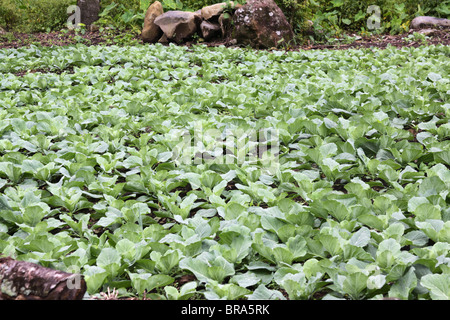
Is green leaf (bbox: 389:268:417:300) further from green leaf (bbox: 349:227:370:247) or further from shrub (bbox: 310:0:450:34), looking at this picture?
shrub (bbox: 310:0:450:34)

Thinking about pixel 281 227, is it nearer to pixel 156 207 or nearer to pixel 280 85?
pixel 156 207

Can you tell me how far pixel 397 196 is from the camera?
2123 millimetres

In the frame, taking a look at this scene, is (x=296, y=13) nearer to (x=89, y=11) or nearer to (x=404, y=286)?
(x=89, y=11)

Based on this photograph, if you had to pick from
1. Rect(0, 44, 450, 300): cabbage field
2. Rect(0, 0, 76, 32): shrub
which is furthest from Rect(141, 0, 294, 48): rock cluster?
Rect(0, 0, 76, 32): shrub

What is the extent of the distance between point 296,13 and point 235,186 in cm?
621

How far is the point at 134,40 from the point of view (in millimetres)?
7906

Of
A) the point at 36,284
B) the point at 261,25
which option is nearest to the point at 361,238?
the point at 36,284

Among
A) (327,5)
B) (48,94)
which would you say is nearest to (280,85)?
(48,94)

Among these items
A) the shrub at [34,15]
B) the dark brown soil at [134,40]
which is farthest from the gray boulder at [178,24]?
the shrub at [34,15]

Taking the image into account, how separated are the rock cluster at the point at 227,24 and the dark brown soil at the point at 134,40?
0.69ft

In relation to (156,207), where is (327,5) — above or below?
above

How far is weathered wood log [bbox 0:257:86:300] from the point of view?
1.30m

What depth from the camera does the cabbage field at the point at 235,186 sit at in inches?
63.3
